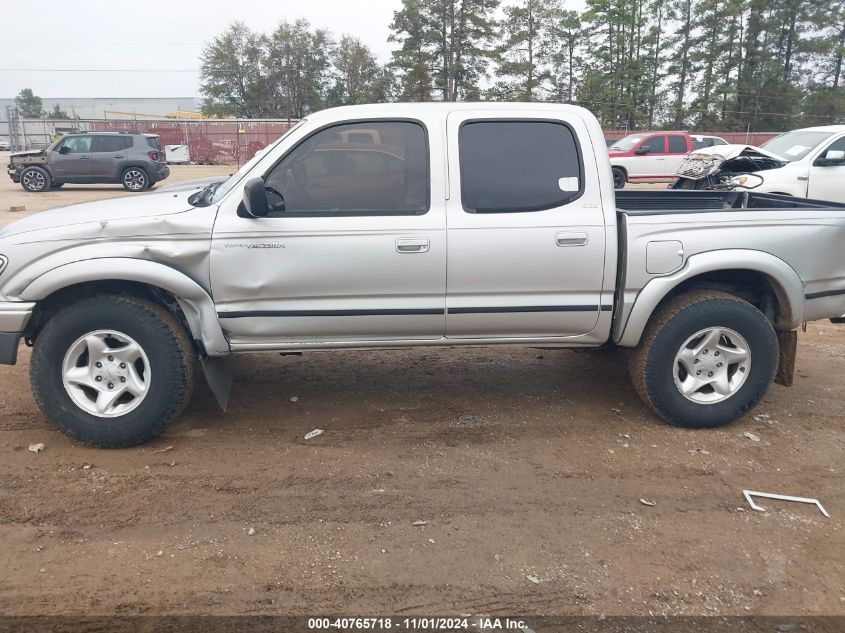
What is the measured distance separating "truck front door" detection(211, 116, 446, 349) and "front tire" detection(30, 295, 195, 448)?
1.27 ft

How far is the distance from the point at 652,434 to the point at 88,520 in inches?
126

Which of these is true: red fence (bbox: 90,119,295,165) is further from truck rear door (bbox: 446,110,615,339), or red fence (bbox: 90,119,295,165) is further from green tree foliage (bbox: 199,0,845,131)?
truck rear door (bbox: 446,110,615,339)

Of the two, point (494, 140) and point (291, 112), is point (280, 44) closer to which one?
point (291, 112)

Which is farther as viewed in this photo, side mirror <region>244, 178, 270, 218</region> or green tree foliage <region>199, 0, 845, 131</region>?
green tree foliage <region>199, 0, 845, 131</region>

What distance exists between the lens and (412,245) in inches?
151

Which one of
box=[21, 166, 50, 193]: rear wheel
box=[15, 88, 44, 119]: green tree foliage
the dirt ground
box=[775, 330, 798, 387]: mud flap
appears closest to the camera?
the dirt ground

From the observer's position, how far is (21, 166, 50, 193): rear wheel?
19.3m

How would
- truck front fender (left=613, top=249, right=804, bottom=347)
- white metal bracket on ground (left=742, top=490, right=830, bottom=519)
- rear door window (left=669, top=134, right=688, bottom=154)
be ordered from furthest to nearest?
rear door window (left=669, top=134, right=688, bottom=154) < truck front fender (left=613, top=249, right=804, bottom=347) < white metal bracket on ground (left=742, top=490, right=830, bottom=519)

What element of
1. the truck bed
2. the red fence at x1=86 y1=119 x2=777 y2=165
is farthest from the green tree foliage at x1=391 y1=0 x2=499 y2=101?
the truck bed

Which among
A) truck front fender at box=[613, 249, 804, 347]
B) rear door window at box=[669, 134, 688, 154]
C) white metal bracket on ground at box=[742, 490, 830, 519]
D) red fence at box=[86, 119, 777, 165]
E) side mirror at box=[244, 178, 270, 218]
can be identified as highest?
red fence at box=[86, 119, 777, 165]

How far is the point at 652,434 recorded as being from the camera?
4191mm

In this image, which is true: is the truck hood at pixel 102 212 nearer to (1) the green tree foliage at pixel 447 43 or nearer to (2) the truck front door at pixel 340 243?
(2) the truck front door at pixel 340 243

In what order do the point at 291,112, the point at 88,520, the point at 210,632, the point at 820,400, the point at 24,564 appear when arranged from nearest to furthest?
the point at 210,632, the point at 24,564, the point at 88,520, the point at 820,400, the point at 291,112

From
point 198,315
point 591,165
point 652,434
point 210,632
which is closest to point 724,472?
point 652,434
